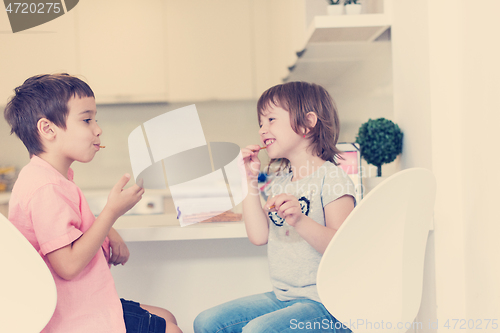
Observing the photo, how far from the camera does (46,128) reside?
70cm

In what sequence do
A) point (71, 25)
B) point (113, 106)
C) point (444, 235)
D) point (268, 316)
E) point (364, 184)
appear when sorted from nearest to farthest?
point (268, 316) < point (444, 235) < point (364, 184) < point (71, 25) < point (113, 106)

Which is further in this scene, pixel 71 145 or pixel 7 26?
pixel 7 26

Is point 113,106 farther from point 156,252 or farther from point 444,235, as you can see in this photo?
point 444,235

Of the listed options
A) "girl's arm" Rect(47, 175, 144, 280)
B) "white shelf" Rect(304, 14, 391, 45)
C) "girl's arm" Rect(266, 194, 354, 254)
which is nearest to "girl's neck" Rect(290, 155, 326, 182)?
"girl's arm" Rect(266, 194, 354, 254)

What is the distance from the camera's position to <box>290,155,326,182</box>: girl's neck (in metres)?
0.84

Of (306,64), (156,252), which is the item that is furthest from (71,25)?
(156,252)

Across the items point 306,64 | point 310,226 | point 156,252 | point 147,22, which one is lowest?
point 156,252

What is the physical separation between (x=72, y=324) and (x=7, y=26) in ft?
7.49

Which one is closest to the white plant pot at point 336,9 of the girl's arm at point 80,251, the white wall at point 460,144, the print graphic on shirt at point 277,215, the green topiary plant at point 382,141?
the white wall at point 460,144

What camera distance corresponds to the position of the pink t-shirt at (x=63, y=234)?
60cm

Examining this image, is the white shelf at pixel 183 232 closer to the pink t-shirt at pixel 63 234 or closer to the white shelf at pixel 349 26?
the pink t-shirt at pixel 63 234

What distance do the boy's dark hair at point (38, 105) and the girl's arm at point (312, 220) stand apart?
1.33 feet

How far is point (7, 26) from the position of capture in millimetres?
2297

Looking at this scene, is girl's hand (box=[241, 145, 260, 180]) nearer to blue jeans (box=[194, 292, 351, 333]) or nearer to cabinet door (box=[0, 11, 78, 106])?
blue jeans (box=[194, 292, 351, 333])
